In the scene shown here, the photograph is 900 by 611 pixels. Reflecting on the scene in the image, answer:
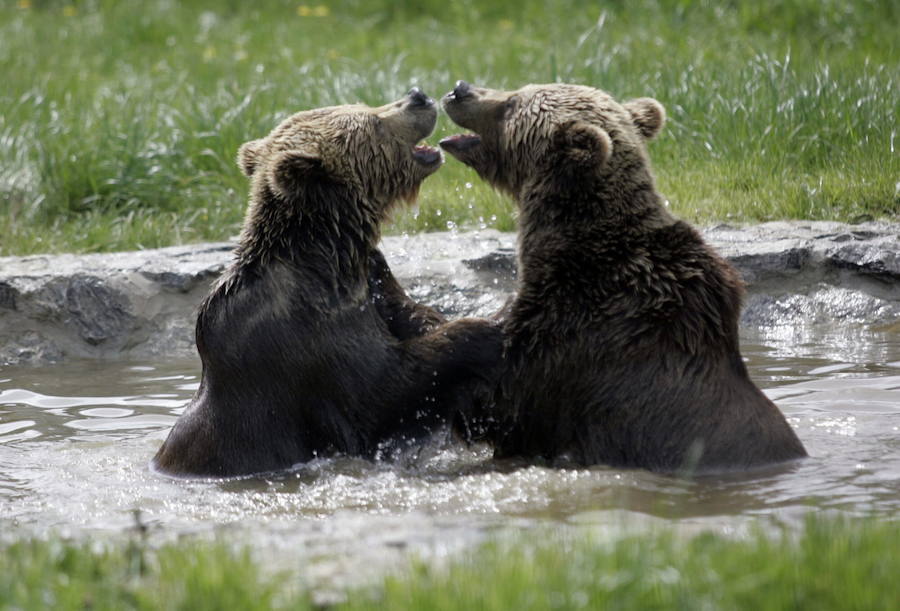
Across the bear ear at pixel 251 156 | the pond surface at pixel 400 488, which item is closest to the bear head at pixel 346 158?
the bear ear at pixel 251 156

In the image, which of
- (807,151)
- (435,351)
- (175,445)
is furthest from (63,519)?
(807,151)

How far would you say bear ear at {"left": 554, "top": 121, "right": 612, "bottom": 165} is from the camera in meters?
5.18

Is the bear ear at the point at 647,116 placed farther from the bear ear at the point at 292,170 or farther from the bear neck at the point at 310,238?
the bear ear at the point at 292,170

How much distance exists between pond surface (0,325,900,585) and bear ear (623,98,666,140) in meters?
1.49

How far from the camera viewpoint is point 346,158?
18.9 feet

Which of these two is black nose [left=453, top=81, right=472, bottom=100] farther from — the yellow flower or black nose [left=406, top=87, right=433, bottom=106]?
the yellow flower

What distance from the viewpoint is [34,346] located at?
7.62 meters

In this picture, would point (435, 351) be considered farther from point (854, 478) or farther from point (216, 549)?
point (216, 549)

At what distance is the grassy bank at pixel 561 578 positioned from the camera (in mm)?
2875

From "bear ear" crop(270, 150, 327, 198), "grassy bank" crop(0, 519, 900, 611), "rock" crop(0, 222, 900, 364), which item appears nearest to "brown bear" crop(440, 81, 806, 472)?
"bear ear" crop(270, 150, 327, 198)

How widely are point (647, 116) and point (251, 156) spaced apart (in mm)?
1907

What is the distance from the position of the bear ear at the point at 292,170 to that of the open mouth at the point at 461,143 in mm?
739

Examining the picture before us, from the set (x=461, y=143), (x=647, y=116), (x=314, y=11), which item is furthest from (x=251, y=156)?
(x=314, y=11)

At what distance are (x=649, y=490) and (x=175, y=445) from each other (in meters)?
2.07
